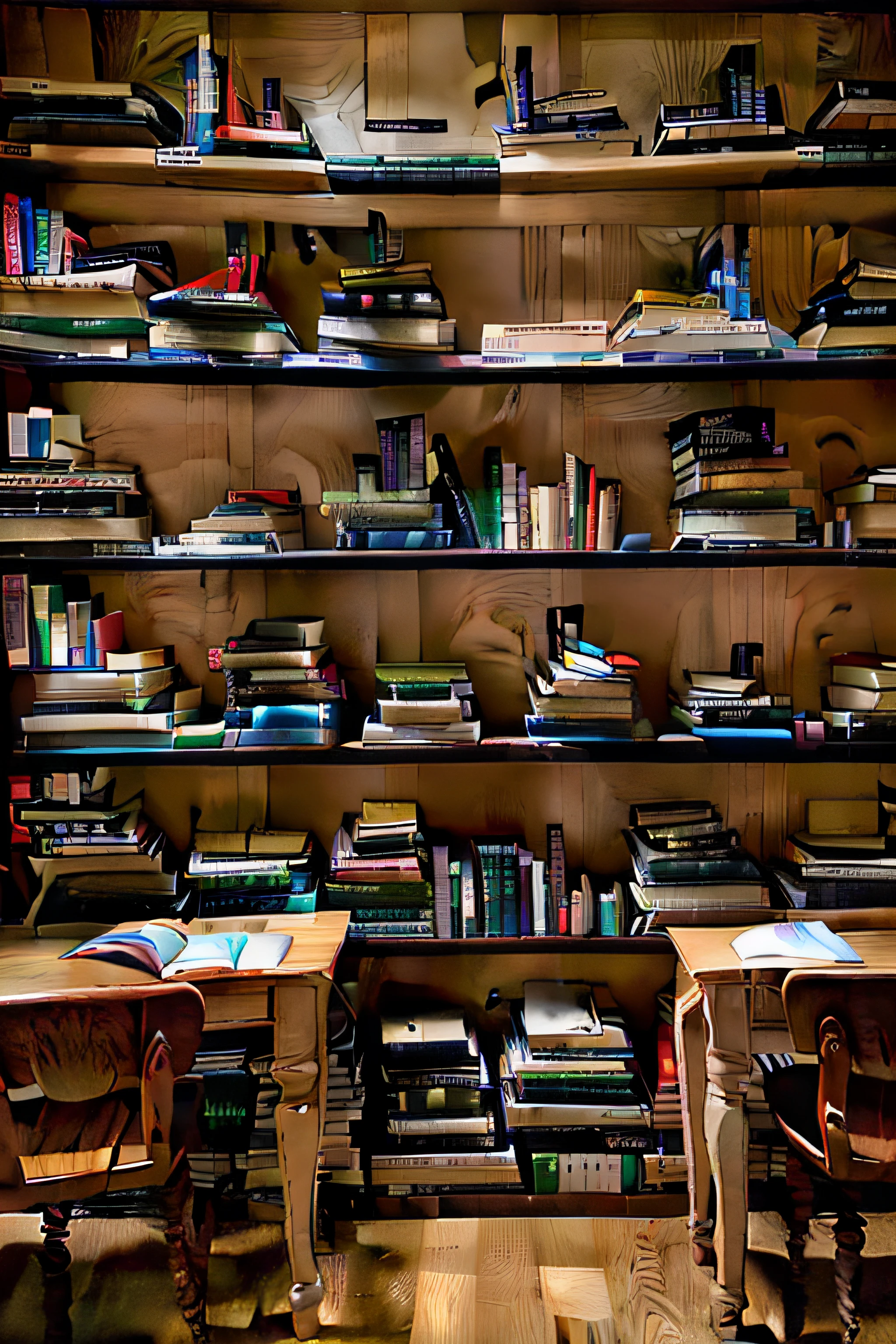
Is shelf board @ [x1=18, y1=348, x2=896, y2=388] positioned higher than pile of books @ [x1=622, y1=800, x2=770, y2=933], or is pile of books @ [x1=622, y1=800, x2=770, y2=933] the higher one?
shelf board @ [x1=18, y1=348, x2=896, y2=388]

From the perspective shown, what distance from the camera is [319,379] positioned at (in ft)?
7.34

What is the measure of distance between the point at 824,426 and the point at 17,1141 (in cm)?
248

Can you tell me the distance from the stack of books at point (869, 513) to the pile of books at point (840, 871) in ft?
2.40

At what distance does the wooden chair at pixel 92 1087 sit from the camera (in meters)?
1.53

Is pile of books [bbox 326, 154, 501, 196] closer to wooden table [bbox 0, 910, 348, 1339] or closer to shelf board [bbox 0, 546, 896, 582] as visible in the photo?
shelf board [bbox 0, 546, 896, 582]

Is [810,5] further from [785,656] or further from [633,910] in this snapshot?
[633,910]

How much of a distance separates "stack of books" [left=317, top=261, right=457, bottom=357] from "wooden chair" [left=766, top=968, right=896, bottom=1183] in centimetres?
163

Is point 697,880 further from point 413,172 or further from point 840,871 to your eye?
point 413,172

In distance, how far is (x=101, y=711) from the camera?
7.23 ft

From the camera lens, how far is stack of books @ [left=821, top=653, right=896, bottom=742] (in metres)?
2.18

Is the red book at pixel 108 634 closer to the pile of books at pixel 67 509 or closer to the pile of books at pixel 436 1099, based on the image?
the pile of books at pixel 67 509

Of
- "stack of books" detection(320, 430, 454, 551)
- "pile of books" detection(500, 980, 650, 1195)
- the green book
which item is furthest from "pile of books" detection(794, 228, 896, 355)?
"pile of books" detection(500, 980, 650, 1195)

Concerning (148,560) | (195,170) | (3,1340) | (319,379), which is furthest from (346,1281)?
(195,170)

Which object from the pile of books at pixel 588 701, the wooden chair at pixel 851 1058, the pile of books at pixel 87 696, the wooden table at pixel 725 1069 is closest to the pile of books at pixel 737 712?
the pile of books at pixel 588 701
